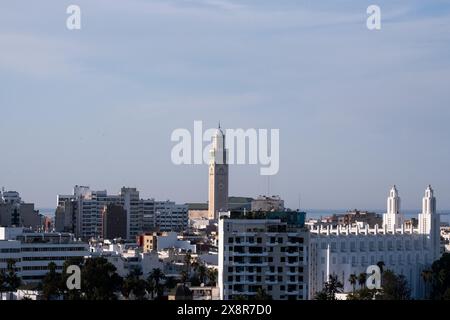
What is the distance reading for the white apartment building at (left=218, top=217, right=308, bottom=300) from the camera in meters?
25.4

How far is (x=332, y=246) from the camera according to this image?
114 ft

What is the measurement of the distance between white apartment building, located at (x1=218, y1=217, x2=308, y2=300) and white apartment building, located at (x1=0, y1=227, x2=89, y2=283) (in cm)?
630

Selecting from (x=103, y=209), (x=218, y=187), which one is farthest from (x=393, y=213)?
(x=218, y=187)

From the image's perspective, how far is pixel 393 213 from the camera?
43.2 m

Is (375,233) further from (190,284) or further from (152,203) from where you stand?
(152,203)

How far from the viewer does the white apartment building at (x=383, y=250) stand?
3347 cm

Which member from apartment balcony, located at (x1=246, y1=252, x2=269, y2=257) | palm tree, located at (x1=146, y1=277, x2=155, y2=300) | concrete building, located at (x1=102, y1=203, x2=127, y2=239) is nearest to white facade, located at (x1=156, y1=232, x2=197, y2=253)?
concrete building, located at (x1=102, y1=203, x2=127, y2=239)

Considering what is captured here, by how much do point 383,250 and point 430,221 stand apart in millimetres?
3120

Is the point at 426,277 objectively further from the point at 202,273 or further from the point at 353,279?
the point at 202,273

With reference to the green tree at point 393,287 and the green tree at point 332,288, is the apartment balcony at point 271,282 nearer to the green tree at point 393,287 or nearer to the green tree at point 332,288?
the green tree at point 332,288

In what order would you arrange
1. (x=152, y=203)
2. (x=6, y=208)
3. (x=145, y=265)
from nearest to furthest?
(x=145, y=265)
(x=6, y=208)
(x=152, y=203)

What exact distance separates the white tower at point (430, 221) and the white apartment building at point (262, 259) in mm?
14067

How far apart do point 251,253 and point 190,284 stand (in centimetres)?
533
